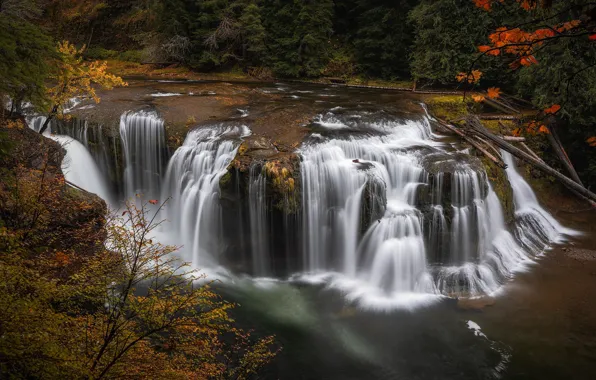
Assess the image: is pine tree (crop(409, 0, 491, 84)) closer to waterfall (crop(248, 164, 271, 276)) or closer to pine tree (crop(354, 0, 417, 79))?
pine tree (crop(354, 0, 417, 79))

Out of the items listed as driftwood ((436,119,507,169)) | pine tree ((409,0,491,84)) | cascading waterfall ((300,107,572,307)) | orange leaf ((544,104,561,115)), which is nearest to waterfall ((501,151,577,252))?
cascading waterfall ((300,107,572,307))

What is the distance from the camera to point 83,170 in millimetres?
12984

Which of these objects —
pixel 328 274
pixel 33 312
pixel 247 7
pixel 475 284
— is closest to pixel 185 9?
pixel 247 7

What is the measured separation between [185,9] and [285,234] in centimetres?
1817

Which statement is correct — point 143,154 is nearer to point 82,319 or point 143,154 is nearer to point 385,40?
point 82,319

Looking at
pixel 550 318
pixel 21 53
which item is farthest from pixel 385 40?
pixel 21 53

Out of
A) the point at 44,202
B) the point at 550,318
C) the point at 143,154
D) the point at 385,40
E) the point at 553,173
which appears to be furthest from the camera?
the point at 385,40

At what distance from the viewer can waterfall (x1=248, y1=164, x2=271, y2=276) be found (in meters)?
10.5

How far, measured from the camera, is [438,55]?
1823cm

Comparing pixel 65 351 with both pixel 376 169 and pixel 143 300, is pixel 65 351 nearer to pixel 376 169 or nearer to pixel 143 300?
pixel 143 300

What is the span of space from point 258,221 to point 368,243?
3139mm

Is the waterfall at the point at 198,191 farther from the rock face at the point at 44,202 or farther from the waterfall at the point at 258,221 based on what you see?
the rock face at the point at 44,202

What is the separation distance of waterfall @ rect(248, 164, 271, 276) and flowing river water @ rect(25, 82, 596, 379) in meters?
0.03

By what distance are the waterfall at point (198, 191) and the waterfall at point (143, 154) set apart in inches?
29.9
